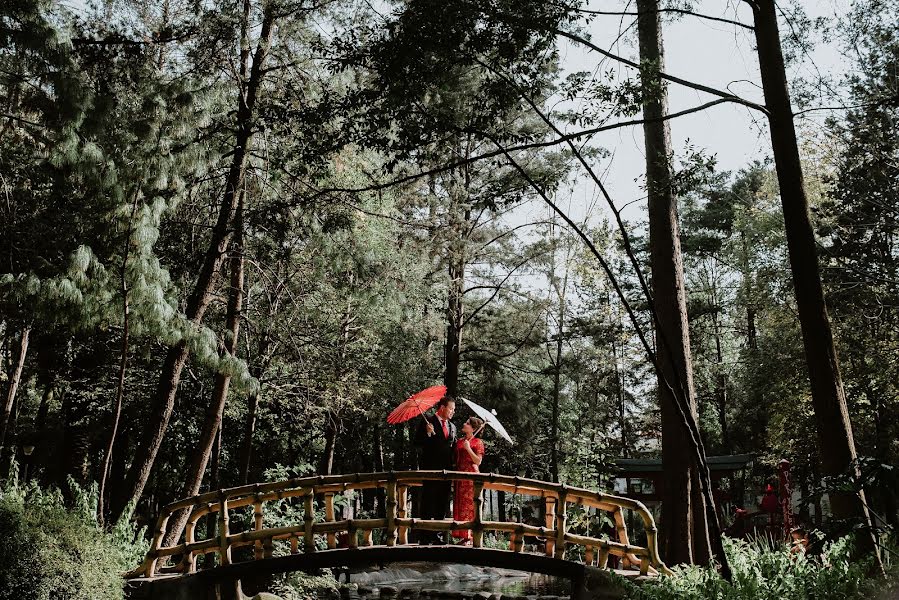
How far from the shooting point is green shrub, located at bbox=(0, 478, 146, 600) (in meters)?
6.32

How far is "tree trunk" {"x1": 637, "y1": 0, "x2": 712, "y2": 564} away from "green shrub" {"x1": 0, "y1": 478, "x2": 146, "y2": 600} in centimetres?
575

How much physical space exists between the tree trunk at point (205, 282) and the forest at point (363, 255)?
0.05 m

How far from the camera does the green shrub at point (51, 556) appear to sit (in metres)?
A: 6.32

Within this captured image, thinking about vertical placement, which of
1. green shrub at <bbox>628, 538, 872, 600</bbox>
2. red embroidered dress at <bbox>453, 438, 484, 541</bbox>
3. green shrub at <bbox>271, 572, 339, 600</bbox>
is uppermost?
red embroidered dress at <bbox>453, 438, 484, 541</bbox>

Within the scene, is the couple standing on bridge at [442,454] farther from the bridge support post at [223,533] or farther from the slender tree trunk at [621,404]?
the slender tree trunk at [621,404]

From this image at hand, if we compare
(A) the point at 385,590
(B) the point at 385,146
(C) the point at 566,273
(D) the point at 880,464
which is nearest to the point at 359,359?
(A) the point at 385,590

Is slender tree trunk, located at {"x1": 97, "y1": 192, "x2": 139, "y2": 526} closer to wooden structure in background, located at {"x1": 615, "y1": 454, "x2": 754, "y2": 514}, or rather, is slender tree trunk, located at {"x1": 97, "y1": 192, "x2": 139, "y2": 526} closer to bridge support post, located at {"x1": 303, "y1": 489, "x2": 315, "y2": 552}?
bridge support post, located at {"x1": 303, "y1": 489, "x2": 315, "y2": 552}

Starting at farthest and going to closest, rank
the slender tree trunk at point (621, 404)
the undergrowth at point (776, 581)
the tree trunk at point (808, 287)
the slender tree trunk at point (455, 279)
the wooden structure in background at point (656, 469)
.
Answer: the slender tree trunk at point (621, 404) < the wooden structure in background at point (656, 469) < the slender tree trunk at point (455, 279) < the tree trunk at point (808, 287) < the undergrowth at point (776, 581)

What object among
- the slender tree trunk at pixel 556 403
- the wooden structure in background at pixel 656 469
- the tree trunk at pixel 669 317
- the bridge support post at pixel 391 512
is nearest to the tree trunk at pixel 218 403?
the bridge support post at pixel 391 512

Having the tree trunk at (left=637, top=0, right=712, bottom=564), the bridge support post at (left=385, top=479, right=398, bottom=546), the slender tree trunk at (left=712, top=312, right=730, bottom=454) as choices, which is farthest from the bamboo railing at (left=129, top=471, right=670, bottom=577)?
the slender tree trunk at (left=712, top=312, right=730, bottom=454)

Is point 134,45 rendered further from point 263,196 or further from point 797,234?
point 797,234

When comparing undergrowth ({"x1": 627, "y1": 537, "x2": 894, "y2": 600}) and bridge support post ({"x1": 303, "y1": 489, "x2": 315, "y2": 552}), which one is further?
bridge support post ({"x1": 303, "y1": 489, "x2": 315, "y2": 552})

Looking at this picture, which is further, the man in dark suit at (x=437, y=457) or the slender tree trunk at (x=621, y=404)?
the slender tree trunk at (x=621, y=404)

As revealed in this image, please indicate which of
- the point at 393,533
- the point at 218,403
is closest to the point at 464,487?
the point at 393,533
